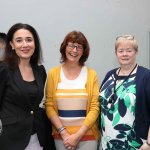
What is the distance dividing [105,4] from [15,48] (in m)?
1.30

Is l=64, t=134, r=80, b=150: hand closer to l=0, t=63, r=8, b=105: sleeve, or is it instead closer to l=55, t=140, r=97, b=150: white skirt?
l=55, t=140, r=97, b=150: white skirt

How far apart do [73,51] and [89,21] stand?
0.78 m

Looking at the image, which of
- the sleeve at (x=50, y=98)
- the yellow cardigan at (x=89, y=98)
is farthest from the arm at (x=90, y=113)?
the sleeve at (x=50, y=98)

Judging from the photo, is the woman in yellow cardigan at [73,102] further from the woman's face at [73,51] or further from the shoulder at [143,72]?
the shoulder at [143,72]

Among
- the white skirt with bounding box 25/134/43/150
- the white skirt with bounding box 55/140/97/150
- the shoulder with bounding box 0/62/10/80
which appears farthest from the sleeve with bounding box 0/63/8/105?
the white skirt with bounding box 55/140/97/150

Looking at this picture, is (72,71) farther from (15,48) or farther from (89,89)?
(15,48)

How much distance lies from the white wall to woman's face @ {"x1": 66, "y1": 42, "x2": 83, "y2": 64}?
0.61 metres

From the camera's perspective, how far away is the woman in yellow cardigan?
Result: 2150 millimetres

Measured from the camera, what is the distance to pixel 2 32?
8.51ft

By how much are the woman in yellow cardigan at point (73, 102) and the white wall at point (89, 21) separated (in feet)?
1.89

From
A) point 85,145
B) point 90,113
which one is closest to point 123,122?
point 90,113

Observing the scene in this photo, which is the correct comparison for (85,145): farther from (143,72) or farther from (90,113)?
(143,72)

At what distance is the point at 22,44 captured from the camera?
6.40 ft

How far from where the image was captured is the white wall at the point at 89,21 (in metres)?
2.69
